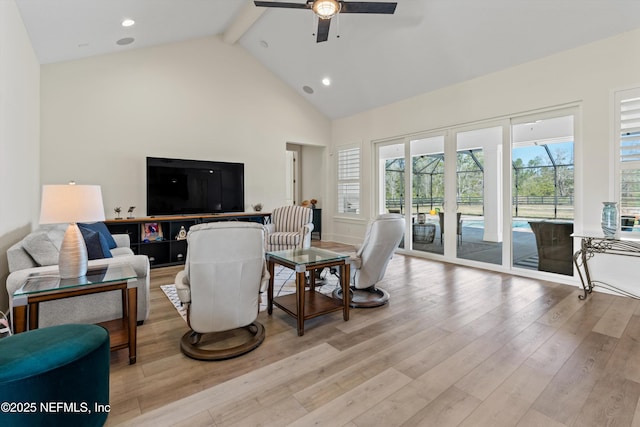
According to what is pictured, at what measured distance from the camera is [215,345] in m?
2.49

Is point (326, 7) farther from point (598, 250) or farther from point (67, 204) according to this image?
point (598, 250)

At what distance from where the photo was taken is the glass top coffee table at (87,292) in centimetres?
191

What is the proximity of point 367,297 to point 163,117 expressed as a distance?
16.0ft

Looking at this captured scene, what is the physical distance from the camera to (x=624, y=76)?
12.1 feet

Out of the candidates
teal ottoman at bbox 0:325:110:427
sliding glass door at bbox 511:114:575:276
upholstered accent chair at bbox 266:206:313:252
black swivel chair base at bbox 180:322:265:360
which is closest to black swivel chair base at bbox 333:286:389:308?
black swivel chair base at bbox 180:322:265:360

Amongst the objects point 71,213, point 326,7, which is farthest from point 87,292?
point 326,7

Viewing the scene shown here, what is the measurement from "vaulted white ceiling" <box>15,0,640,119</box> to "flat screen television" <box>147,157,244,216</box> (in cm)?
204

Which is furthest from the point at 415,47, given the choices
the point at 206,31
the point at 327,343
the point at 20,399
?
the point at 20,399

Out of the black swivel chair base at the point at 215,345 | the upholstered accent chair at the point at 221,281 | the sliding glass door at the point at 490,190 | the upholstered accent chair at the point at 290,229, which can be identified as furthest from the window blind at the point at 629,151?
the black swivel chair base at the point at 215,345

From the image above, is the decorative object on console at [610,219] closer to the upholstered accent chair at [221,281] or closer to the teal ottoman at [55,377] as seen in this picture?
the upholstered accent chair at [221,281]

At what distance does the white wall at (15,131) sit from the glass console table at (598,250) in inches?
231

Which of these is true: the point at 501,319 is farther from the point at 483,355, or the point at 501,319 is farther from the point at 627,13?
the point at 627,13

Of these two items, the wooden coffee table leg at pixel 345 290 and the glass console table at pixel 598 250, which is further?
the glass console table at pixel 598 250

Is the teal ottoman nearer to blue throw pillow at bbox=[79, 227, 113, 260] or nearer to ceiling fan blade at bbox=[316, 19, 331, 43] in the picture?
blue throw pillow at bbox=[79, 227, 113, 260]
